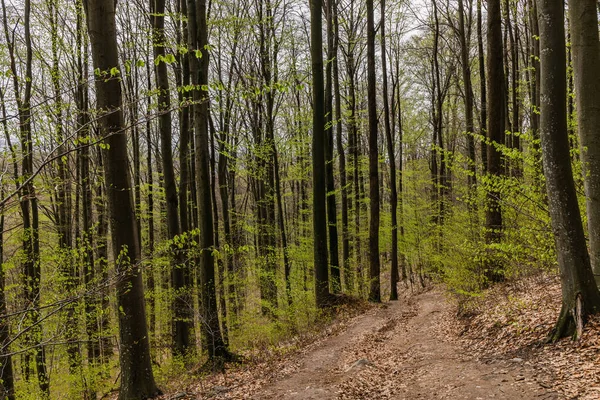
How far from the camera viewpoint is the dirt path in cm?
457

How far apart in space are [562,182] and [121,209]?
6.28 m

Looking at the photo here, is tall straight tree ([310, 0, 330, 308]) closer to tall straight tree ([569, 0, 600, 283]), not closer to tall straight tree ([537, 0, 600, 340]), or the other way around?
tall straight tree ([569, 0, 600, 283])

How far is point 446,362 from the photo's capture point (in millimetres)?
6016

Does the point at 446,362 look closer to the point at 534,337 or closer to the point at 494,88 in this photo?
the point at 534,337

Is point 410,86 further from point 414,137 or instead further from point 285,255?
point 285,255

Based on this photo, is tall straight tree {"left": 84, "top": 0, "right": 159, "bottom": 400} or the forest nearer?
the forest

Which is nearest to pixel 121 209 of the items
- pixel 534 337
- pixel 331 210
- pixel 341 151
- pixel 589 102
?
pixel 534 337

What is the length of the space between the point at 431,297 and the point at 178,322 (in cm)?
938

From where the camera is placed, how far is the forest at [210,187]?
15.8 ft

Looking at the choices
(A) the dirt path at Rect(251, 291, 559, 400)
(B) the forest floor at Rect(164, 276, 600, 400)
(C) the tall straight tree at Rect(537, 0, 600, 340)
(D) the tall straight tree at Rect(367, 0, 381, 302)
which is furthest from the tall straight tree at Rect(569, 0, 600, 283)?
(D) the tall straight tree at Rect(367, 0, 381, 302)

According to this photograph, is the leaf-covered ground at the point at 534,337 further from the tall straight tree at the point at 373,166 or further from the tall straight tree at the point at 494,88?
the tall straight tree at the point at 373,166

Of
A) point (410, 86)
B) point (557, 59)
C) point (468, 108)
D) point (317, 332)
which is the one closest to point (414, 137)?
point (410, 86)

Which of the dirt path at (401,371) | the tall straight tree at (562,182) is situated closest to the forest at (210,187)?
the tall straight tree at (562,182)

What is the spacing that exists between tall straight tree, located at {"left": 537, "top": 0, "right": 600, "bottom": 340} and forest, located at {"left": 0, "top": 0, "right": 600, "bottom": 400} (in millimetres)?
21
